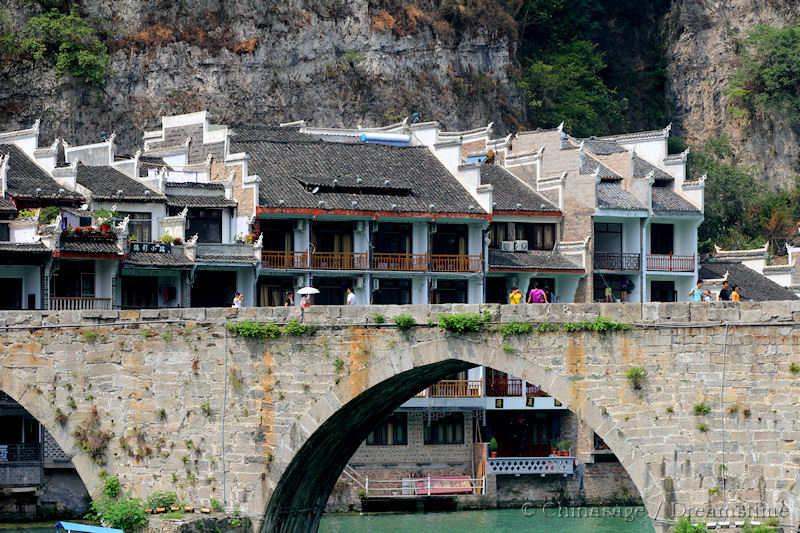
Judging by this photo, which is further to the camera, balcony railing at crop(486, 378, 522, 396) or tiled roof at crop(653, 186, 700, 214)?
tiled roof at crop(653, 186, 700, 214)

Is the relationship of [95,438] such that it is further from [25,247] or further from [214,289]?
[214,289]

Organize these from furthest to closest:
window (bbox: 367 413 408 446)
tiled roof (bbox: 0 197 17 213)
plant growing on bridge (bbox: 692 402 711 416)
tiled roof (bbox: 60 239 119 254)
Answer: window (bbox: 367 413 408 446) → tiled roof (bbox: 0 197 17 213) → tiled roof (bbox: 60 239 119 254) → plant growing on bridge (bbox: 692 402 711 416)

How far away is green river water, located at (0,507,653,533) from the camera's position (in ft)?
224

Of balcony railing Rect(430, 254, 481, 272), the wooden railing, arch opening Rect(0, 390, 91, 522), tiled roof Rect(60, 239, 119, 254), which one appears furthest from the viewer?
balcony railing Rect(430, 254, 481, 272)

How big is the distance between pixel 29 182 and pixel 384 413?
1988 centimetres

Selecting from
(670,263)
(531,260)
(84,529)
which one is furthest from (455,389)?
(84,529)

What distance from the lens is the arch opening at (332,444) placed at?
159 feet

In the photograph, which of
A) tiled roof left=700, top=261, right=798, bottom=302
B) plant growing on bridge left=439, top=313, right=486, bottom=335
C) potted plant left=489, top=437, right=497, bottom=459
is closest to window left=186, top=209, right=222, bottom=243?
potted plant left=489, top=437, right=497, bottom=459

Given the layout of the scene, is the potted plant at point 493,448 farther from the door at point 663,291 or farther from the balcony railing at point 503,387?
the door at point 663,291

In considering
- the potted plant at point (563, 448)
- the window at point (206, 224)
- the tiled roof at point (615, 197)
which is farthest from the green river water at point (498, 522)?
the tiled roof at point (615, 197)

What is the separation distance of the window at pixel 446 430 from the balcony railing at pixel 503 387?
4.82ft

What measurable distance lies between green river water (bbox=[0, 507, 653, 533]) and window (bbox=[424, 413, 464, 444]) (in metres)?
3.47

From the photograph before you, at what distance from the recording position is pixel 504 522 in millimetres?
70812

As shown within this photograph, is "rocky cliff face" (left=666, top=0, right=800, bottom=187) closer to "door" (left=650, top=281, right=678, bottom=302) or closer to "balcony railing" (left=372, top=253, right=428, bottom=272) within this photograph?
"door" (left=650, top=281, right=678, bottom=302)
